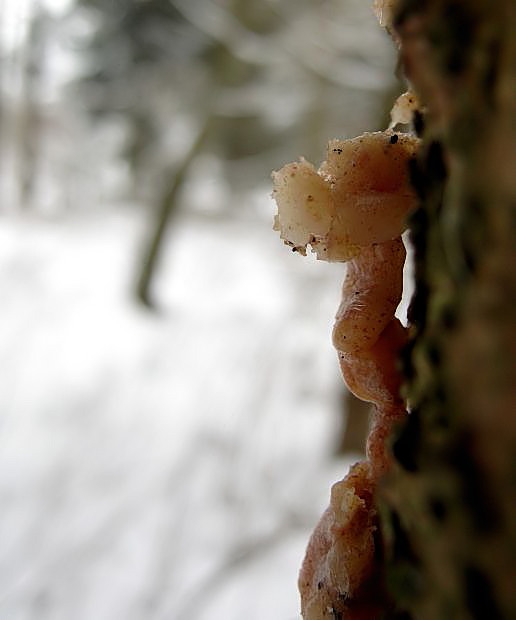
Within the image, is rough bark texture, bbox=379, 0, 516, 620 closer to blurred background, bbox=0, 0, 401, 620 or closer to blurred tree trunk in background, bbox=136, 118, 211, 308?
blurred background, bbox=0, 0, 401, 620

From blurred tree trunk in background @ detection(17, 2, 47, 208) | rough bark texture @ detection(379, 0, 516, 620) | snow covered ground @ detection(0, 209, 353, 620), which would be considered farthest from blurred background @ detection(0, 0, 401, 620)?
rough bark texture @ detection(379, 0, 516, 620)

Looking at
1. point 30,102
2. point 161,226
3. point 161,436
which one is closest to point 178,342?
point 161,226

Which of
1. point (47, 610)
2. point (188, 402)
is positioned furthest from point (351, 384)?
point (188, 402)

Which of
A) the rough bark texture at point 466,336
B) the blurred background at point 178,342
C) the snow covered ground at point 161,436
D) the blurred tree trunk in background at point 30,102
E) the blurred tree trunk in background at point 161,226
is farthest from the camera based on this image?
the blurred tree trunk in background at point 30,102

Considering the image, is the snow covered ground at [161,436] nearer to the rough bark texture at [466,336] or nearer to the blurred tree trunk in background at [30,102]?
the rough bark texture at [466,336]

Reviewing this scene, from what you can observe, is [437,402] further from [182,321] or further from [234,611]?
[182,321]

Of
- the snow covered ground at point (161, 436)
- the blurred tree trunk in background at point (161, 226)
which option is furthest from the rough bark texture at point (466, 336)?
the blurred tree trunk in background at point (161, 226)
